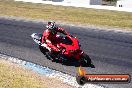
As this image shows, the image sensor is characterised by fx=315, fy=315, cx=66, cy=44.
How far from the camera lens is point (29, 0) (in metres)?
57.6

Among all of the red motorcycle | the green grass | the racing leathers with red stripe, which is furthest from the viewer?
the green grass

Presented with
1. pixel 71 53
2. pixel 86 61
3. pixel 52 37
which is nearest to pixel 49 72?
pixel 71 53

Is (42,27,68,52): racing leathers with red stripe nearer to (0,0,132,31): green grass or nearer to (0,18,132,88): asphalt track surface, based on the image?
(0,18,132,88): asphalt track surface

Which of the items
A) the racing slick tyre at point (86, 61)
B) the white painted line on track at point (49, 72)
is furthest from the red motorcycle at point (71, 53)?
the white painted line on track at point (49, 72)

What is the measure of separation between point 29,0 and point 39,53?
42763mm

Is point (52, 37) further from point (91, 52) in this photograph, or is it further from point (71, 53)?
point (91, 52)

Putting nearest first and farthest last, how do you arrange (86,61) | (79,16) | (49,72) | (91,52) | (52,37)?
(49,72) < (86,61) < (52,37) < (91,52) < (79,16)

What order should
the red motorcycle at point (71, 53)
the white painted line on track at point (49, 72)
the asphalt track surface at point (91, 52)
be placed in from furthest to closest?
the red motorcycle at point (71, 53), the asphalt track surface at point (91, 52), the white painted line on track at point (49, 72)

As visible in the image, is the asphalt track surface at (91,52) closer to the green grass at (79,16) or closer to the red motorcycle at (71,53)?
the red motorcycle at (71,53)

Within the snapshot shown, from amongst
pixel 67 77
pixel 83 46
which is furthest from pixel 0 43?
pixel 67 77

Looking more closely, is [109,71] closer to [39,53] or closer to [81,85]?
[81,85]

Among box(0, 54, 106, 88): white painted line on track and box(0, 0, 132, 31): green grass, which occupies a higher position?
box(0, 54, 106, 88): white painted line on track

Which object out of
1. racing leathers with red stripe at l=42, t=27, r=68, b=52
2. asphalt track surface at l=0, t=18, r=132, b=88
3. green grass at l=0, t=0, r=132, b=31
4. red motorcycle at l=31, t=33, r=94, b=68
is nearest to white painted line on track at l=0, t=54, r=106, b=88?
asphalt track surface at l=0, t=18, r=132, b=88

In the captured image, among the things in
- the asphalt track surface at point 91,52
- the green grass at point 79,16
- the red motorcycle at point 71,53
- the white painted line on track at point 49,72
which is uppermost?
the red motorcycle at point 71,53
